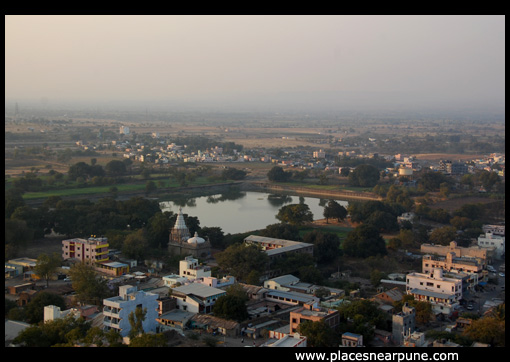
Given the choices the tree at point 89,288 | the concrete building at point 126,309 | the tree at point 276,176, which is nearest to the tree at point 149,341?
the concrete building at point 126,309

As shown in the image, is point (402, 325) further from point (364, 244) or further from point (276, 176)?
point (276, 176)

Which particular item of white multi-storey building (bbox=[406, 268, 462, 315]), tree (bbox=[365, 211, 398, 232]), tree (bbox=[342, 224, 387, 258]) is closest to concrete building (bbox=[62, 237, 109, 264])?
tree (bbox=[342, 224, 387, 258])

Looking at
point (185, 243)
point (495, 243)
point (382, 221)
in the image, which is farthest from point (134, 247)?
point (495, 243)

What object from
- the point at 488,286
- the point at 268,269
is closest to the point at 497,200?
the point at 488,286

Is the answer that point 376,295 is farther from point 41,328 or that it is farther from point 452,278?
point 41,328

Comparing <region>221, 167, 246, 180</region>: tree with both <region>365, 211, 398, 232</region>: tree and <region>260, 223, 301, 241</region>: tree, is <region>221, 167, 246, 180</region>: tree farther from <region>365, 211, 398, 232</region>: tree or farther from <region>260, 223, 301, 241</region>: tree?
<region>260, 223, 301, 241</region>: tree

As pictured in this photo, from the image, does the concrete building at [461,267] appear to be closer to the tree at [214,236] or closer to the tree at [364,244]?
the tree at [364,244]
